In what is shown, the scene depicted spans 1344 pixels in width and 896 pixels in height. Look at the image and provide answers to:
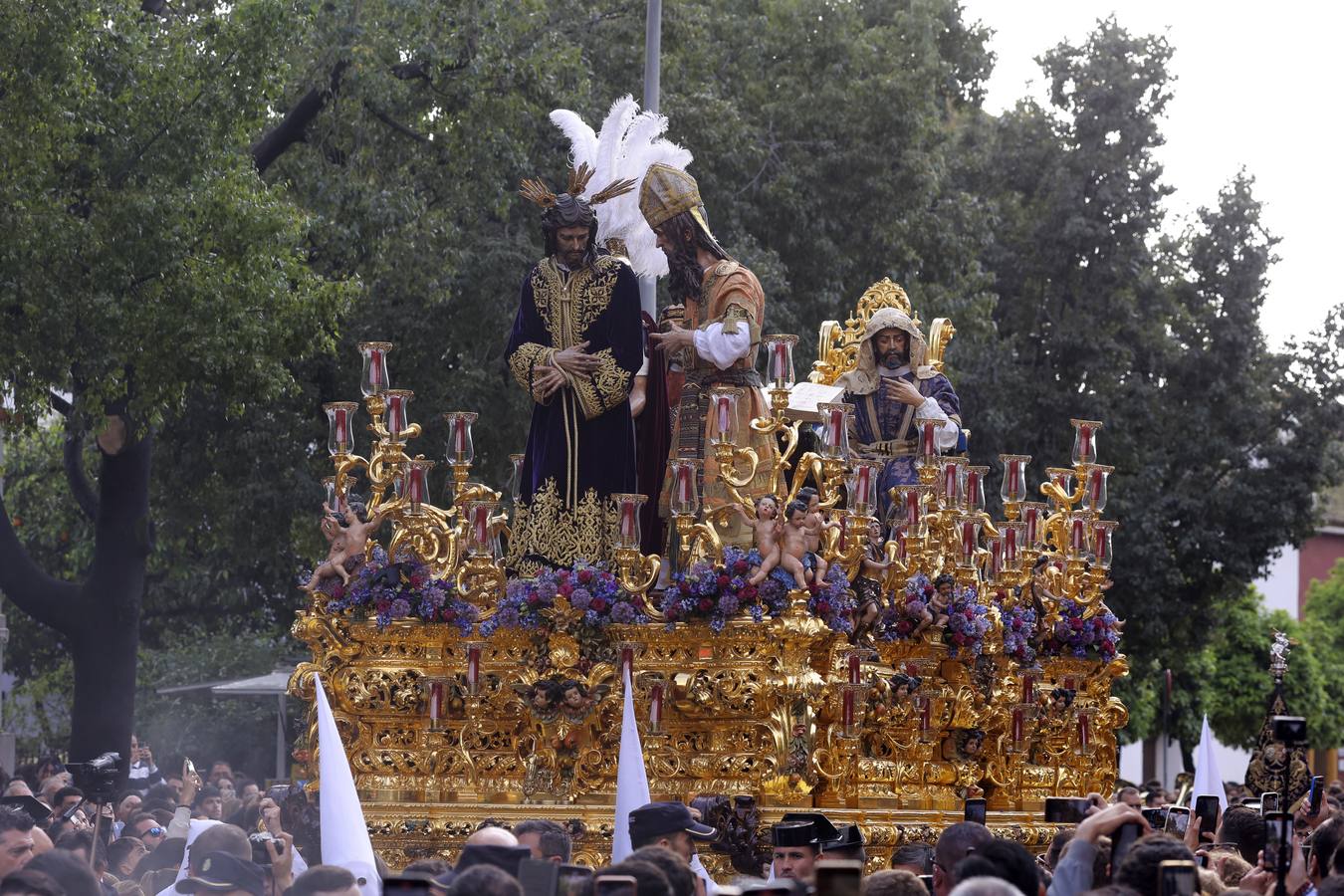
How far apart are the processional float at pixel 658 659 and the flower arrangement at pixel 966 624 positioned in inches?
0.8

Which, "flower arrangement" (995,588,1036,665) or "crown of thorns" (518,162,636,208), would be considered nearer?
"crown of thorns" (518,162,636,208)

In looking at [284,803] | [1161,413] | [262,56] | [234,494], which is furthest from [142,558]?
[1161,413]

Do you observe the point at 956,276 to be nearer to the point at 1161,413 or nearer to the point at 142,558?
the point at 1161,413

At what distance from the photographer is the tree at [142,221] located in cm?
1905

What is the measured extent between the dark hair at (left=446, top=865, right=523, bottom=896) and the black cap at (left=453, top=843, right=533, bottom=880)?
1144 mm

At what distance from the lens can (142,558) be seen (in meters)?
23.3

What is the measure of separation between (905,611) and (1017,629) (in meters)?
1.45

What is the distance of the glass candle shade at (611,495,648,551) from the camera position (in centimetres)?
1448

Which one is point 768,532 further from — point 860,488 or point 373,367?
point 373,367

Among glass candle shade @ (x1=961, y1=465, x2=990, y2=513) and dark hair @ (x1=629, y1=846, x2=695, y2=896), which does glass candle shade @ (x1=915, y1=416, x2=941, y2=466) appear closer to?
glass candle shade @ (x1=961, y1=465, x2=990, y2=513)

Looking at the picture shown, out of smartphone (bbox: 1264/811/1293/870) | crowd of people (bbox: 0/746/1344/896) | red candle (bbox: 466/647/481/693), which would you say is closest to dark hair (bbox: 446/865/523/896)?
crowd of people (bbox: 0/746/1344/896)

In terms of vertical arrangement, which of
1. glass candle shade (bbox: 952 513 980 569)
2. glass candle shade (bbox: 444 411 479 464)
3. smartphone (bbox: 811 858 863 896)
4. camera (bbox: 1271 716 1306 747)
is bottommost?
smartphone (bbox: 811 858 863 896)

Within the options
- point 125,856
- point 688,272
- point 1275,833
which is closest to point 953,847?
point 1275,833

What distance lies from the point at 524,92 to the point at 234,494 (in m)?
5.70
